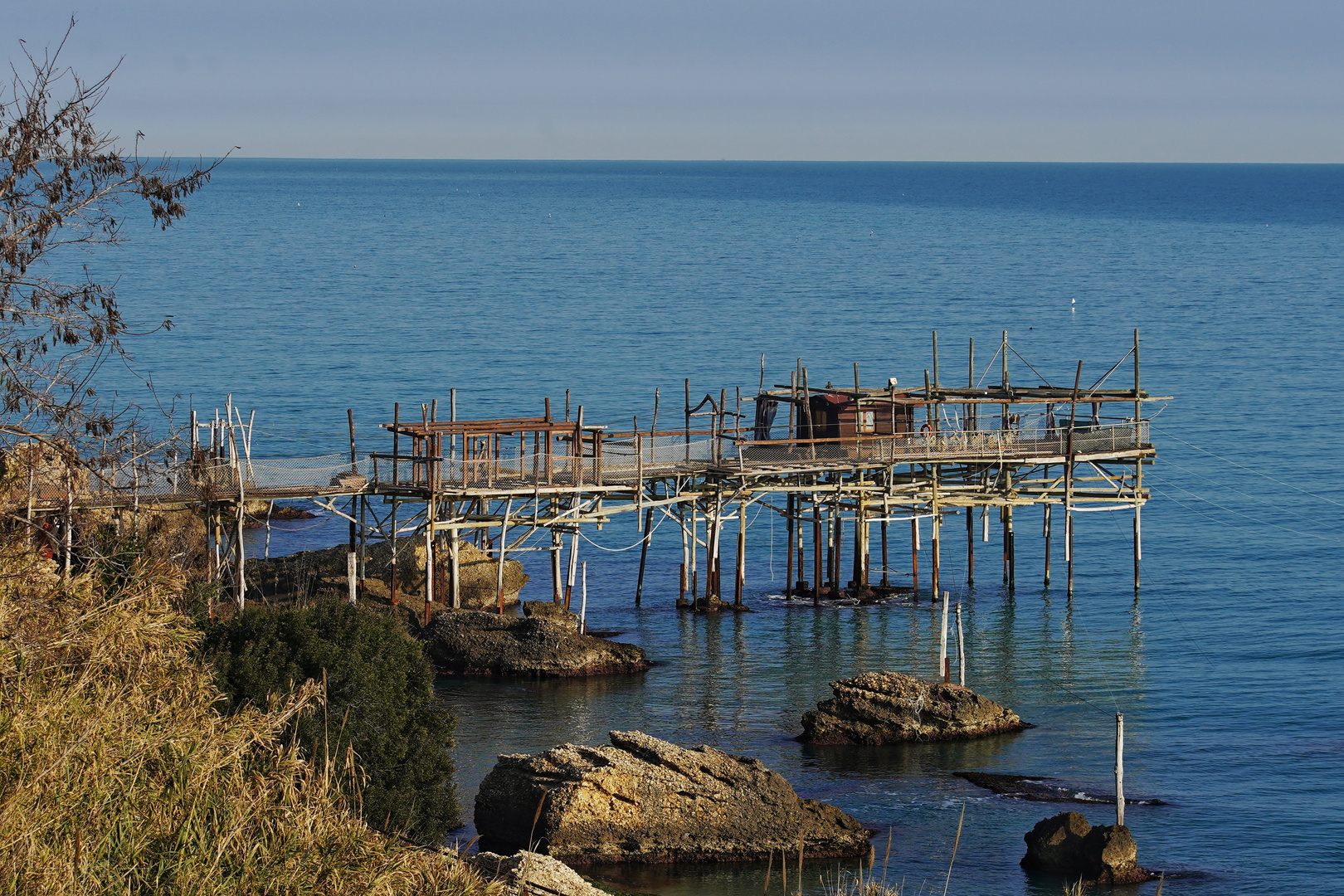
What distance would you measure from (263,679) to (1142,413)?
190 ft

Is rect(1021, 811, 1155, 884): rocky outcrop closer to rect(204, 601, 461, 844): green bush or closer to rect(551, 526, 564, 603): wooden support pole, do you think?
rect(204, 601, 461, 844): green bush

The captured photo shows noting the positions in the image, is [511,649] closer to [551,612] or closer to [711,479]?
[551,612]

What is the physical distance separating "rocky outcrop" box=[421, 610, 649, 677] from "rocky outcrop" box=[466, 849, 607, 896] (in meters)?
16.2

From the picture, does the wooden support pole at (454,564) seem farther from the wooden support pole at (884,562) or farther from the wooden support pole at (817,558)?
the wooden support pole at (884,562)

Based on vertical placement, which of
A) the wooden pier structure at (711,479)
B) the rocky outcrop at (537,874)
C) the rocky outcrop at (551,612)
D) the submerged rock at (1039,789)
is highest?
the wooden pier structure at (711,479)

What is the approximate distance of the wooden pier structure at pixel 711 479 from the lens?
3756 centimetres

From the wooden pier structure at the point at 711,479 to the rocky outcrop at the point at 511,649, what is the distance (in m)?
2.07

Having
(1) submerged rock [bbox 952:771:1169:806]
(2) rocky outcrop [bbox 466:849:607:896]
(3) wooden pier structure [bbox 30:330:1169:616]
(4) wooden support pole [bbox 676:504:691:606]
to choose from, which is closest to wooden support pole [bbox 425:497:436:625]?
(3) wooden pier structure [bbox 30:330:1169:616]

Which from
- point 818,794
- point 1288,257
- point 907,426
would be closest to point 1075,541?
point 907,426

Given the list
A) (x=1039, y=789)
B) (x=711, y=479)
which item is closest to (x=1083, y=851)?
(x=1039, y=789)

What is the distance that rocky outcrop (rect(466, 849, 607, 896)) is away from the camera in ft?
59.4

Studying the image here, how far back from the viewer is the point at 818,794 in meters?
28.5

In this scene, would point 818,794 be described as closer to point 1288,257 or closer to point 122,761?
point 122,761

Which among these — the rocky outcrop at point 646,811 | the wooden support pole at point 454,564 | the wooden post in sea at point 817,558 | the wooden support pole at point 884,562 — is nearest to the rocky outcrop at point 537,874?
the rocky outcrop at point 646,811
